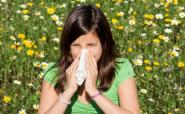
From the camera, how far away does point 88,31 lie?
289 cm

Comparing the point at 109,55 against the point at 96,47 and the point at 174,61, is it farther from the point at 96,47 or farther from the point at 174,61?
the point at 174,61

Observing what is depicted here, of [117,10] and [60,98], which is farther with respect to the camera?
[117,10]

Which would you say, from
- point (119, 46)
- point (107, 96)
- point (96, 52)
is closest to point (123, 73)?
point (107, 96)

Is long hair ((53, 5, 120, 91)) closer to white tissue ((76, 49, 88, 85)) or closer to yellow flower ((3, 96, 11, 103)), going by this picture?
white tissue ((76, 49, 88, 85))

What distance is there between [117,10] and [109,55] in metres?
2.96

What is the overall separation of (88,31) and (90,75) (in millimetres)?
221

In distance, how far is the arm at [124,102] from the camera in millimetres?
2887

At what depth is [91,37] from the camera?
2887 mm

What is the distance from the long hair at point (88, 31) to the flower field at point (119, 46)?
3.24ft

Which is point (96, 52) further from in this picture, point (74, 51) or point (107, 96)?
point (107, 96)

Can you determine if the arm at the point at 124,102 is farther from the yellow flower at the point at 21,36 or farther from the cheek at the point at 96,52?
the yellow flower at the point at 21,36

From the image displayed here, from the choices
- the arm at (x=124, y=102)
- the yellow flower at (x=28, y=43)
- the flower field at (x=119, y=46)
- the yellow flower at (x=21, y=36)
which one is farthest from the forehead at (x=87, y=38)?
the yellow flower at (x=21, y=36)

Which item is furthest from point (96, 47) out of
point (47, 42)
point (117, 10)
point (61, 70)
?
point (117, 10)

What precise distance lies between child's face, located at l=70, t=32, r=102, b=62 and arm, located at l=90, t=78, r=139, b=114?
0.67ft
